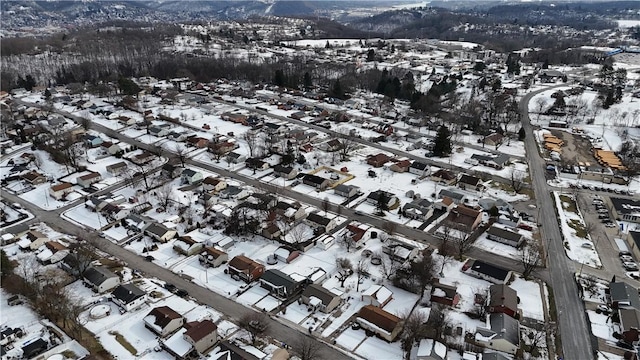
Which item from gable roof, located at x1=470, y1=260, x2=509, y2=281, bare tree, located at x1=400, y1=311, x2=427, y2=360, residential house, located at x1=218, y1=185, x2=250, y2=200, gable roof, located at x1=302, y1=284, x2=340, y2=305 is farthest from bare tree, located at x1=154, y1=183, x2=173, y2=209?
gable roof, located at x1=470, y1=260, x2=509, y2=281

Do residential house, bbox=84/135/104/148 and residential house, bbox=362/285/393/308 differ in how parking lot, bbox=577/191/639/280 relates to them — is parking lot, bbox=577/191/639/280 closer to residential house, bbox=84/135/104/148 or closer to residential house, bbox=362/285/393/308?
residential house, bbox=362/285/393/308

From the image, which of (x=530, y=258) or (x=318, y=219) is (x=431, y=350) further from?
(x=318, y=219)

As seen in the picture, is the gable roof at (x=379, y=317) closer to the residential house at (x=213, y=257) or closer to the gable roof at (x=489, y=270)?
the gable roof at (x=489, y=270)

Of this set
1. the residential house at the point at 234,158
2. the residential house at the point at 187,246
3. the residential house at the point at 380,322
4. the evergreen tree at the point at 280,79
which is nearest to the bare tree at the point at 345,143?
the residential house at the point at 234,158

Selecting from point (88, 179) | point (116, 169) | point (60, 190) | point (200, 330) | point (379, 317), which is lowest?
point (60, 190)

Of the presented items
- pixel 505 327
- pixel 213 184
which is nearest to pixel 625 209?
pixel 505 327

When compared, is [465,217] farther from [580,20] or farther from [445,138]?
[580,20]
